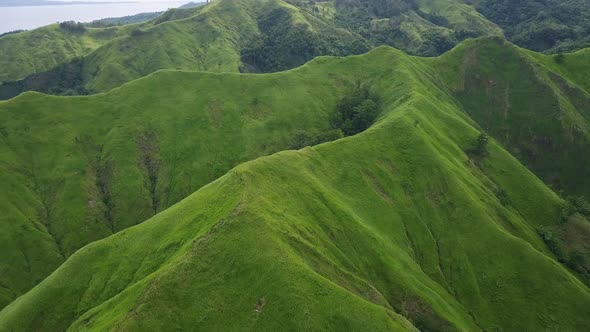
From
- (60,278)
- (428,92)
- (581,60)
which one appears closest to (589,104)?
(581,60)

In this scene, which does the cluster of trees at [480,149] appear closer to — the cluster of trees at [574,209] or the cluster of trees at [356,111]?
the cluster of trees at [574,209]

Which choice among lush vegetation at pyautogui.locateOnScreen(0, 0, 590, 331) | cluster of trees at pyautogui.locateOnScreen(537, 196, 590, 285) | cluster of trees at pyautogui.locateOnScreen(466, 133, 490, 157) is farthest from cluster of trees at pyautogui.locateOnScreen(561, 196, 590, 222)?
cluster of trees at pyautogui.locateOnScreen(466, 133, 490, 157)

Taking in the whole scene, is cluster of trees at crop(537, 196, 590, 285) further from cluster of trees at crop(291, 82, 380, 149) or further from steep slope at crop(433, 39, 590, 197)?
cluster of trees at crop(291, 82, 380, 149)

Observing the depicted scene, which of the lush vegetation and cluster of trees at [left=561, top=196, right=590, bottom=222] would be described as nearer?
the lush vegetation

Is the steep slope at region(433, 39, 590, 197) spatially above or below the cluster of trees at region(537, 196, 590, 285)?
above

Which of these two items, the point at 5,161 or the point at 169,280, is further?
the point at 5,161

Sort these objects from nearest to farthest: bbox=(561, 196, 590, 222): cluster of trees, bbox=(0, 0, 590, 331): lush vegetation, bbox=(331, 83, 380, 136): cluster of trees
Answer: bbox=(0, 0, 590, 331): lush vegetation
bbox=(561, 196, 590, 222): cluster of trees
bbox=(331, 83, 380, 136): cluster of trees

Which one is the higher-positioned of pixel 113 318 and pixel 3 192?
pixel 113 318

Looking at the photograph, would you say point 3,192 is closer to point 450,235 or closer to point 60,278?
point 60,278
